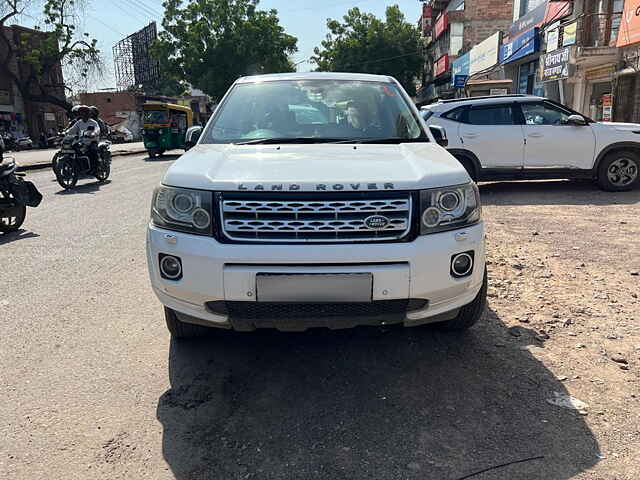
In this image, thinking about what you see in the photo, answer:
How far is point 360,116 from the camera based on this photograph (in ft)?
12.5

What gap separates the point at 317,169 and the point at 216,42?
44457mm

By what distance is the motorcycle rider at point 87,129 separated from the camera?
11758 mm

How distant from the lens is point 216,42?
43219mm

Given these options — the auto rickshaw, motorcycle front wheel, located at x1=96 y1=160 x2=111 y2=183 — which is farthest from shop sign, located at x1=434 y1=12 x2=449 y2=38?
motorcycle front wheel, located at x1=96 y1=160 x2=111 y2=183

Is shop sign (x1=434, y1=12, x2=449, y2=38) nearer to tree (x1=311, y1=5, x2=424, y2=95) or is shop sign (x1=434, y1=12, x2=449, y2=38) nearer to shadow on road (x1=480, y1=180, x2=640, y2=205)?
tree (x1=311, y1=5, x2=424, y2=95)

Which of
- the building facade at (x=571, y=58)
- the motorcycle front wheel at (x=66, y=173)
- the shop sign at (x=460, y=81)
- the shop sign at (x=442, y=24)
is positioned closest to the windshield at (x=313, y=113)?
the motorcycle front wheel at (x=66, y=173)

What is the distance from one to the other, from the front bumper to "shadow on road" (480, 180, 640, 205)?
6.50m

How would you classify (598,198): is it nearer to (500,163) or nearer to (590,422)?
(500,163)

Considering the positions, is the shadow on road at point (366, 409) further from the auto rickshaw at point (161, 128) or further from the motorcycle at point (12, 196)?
the auto rickshaw at point (161, 128)

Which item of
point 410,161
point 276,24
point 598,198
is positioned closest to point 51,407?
point 410,161

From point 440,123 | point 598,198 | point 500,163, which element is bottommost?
point 598,198

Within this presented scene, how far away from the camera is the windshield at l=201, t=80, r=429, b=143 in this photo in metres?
3.64

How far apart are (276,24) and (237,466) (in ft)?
153

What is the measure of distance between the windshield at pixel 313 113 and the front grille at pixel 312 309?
1.39 m
